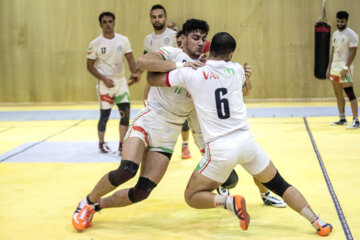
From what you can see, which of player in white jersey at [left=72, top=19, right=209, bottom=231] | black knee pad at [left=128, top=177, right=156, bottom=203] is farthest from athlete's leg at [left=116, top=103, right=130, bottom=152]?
black knee pad at [left=128, top=177, right=156, bottom=203]

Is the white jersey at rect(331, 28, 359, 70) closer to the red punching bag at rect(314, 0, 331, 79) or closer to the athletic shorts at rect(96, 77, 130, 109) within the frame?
the red punching bag at rect(314, 0, 331, 79)

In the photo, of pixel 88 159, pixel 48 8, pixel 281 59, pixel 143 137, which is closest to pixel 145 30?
pixel 48 8

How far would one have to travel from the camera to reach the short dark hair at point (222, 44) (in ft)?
13.1

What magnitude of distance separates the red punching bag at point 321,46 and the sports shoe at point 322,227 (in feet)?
24.8

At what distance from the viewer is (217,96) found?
396cm

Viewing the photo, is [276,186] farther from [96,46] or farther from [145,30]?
[145,30]

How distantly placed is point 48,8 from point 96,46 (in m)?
5.95

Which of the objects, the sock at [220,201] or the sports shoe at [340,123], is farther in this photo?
the sports shoe at [340,123]

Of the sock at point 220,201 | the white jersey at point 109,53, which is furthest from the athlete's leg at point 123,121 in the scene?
the sock at point 220,201

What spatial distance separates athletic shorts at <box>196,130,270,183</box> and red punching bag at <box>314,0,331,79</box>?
7613 millimetres

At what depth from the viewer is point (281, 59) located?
12305 millimetres

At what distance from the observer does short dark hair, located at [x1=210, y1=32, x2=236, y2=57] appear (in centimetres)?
400

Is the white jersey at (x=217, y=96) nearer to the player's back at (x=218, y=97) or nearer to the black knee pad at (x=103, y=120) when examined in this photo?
the player's back at (x=218, y=97)

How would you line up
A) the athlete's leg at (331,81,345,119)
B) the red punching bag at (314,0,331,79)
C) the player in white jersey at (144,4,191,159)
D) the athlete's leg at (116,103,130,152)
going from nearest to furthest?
the player in white jersey at (144,4,191,159)
the athlete's leg at (116,103,130,152)
the athlete's leg at (331,81,345,119)
the red punching bag at (314,0,331,79)
